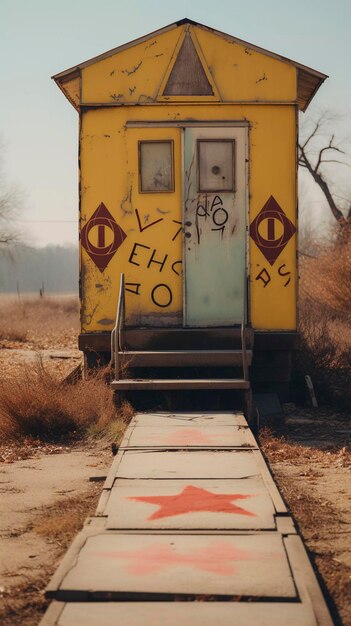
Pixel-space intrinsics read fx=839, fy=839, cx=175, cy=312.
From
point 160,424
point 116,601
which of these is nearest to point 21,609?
point 116,601

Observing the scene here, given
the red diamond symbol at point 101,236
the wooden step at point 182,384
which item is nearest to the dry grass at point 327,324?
the wooden step at point 182,384

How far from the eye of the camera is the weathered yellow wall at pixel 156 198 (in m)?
10.2

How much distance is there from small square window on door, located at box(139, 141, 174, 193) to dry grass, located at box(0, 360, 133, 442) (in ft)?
8.35

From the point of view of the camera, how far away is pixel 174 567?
438cm

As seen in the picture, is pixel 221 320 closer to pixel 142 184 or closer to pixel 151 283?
pixel 151 283

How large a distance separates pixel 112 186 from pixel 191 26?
2.18 meters

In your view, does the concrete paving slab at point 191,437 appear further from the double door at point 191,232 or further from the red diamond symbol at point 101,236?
the red diamond symbol at point 101,236

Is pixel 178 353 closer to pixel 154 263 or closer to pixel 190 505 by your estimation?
pixel 154 263

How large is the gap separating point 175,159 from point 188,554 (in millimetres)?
6482

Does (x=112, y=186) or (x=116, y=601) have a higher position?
(x=112, y=186)

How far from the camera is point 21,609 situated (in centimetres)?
405

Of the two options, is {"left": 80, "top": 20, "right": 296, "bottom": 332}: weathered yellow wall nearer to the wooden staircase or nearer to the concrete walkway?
the wooden staircase

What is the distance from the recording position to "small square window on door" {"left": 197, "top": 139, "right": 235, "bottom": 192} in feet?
33.6

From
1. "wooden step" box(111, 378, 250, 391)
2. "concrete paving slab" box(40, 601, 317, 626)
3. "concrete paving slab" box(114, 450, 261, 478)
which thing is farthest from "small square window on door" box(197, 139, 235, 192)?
"concrete paving slab" box(40, 601, 317, 626)
